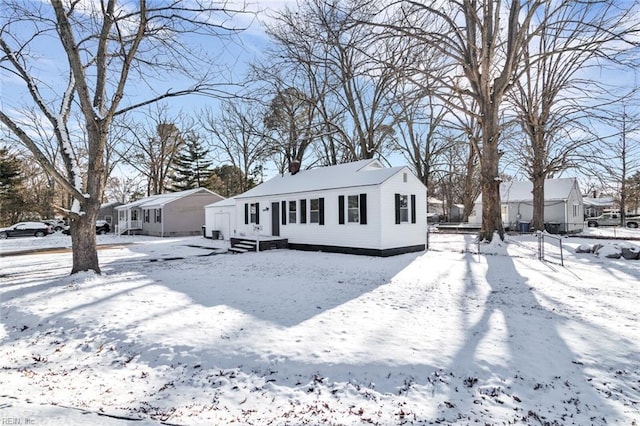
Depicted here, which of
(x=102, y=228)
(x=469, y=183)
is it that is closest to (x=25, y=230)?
(x=102, y=228)

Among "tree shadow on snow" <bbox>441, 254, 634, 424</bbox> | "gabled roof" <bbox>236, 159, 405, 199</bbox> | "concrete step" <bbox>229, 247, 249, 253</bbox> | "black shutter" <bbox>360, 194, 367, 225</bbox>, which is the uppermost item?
"gabled roof" <bbox>236, 159, 405, 199</bbox>

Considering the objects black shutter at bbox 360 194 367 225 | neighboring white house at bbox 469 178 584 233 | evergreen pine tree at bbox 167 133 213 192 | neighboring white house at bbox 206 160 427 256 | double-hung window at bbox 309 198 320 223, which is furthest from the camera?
evergreen pine tree at bbox 167 133 213 192

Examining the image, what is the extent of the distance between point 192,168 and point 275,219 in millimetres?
28480

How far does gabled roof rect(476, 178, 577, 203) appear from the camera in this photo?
2714cm

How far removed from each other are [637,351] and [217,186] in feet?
143

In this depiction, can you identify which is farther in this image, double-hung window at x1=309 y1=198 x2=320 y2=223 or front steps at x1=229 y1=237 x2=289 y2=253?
front steps at x1=229 y1=237 x2=289 y2=253

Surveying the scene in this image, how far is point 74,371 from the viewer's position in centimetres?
426

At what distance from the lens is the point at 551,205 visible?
2702cm

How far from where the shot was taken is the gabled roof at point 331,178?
1452 cm

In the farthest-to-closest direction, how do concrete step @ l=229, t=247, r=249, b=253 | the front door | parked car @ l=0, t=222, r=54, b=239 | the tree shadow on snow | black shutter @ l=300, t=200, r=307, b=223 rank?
1. parked car @ l=0, t=222, r=54, b=239
2. the front door
3. black shutter @ l=300, t=200, r=307, b=223
4. concrete step @ l=229, t=247, r=249, b=253
5. the tree shadow on snow

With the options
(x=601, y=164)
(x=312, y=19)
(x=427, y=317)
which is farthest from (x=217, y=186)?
(x=427, y=317)

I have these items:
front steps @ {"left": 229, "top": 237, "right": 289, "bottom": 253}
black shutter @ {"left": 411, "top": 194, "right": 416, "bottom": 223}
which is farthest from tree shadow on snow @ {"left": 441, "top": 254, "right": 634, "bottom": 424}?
front steps @ {"left": 229, "top": 237, "right": 289, "bottom": 253}

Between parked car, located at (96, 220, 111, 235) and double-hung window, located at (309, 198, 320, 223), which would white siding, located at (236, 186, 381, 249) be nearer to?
double-hung window, located at (309, 198, 320, 223)

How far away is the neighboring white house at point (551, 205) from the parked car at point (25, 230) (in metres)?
36.7
